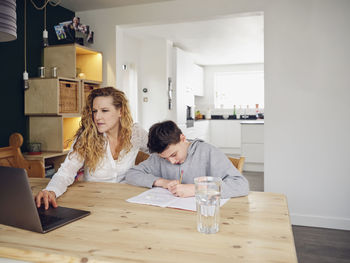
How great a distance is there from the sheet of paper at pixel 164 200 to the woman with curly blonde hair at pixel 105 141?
51 centimetres

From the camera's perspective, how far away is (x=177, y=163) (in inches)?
66.0

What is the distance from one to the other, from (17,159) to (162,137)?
6.38ft

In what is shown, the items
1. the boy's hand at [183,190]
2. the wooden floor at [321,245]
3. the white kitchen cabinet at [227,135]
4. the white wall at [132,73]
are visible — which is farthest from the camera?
the white kitchen cabinet at [227,135]

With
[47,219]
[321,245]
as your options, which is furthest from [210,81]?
[47,219]

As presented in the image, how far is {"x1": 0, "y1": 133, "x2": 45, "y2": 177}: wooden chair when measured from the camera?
2.84 meters

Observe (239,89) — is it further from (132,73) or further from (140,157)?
(140,157)

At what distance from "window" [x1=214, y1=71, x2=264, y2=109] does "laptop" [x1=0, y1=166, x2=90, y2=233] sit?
317 inches

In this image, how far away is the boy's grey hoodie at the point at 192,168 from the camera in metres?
1.54

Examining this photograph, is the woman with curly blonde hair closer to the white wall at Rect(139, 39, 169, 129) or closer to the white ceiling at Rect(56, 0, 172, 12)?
the white ceiling at Rect(56, 0, 172, 12)

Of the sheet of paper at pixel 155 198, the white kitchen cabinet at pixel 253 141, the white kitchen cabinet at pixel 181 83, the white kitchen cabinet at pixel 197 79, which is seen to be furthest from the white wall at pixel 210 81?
the sheet of paper at pixel 155 198

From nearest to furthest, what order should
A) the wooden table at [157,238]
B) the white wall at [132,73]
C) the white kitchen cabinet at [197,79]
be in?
the wooden table at [157,238]
the white wall at [132,73]
the white kitchen cabinet at [197,79]

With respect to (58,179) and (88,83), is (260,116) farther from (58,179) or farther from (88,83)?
(58,179)

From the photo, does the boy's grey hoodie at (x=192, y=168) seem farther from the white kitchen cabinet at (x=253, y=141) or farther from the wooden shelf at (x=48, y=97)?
the white kitchen cabinet at (x=253, y=141)

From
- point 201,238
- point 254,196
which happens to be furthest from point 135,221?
point 254,196
